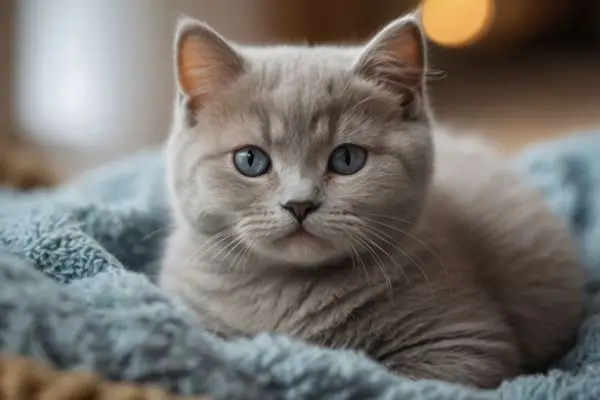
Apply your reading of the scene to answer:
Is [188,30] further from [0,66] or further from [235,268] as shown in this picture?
[0,66]

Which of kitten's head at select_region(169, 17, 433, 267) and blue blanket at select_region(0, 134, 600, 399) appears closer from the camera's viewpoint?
blue blanket at select_region(0, 134, 600, 399)

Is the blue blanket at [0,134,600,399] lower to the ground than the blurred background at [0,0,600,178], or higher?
lower

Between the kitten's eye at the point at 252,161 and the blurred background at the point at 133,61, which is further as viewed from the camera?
the blurred background at the point at 133,61

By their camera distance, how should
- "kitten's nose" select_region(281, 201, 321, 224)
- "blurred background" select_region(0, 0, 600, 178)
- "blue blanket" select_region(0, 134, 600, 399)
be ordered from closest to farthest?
1. "blue blanket" select_region(0, 134, 600, 399)
2. "kitten's nose" select_region(281, 201, 321, 224)
3. "blurred background" select_region(0, 0, 600, 178)

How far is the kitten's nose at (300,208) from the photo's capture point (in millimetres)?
969

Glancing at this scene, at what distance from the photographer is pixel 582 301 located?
4.14ft

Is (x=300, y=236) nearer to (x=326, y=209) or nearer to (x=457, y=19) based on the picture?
(x=326, y=209)

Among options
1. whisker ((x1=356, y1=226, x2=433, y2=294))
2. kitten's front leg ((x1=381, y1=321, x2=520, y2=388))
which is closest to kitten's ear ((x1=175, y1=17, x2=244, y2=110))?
whisker ((x1=356, y1=226, x2=433, y2=294))

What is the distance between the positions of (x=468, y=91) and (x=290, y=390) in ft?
7.37

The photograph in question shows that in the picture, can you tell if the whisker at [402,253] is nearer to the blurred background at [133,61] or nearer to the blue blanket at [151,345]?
the blue blanket at [151,345]

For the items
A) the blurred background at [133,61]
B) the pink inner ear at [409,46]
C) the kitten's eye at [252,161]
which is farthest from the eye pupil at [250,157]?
the blurred background at [133,61]

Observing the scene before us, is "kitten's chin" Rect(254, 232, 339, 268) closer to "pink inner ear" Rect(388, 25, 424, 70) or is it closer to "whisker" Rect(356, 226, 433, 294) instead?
"whisker" Rect(356, 226, 433, 294)

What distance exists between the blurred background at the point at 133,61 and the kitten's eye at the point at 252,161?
1544mm

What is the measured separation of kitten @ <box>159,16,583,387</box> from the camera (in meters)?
1.01
